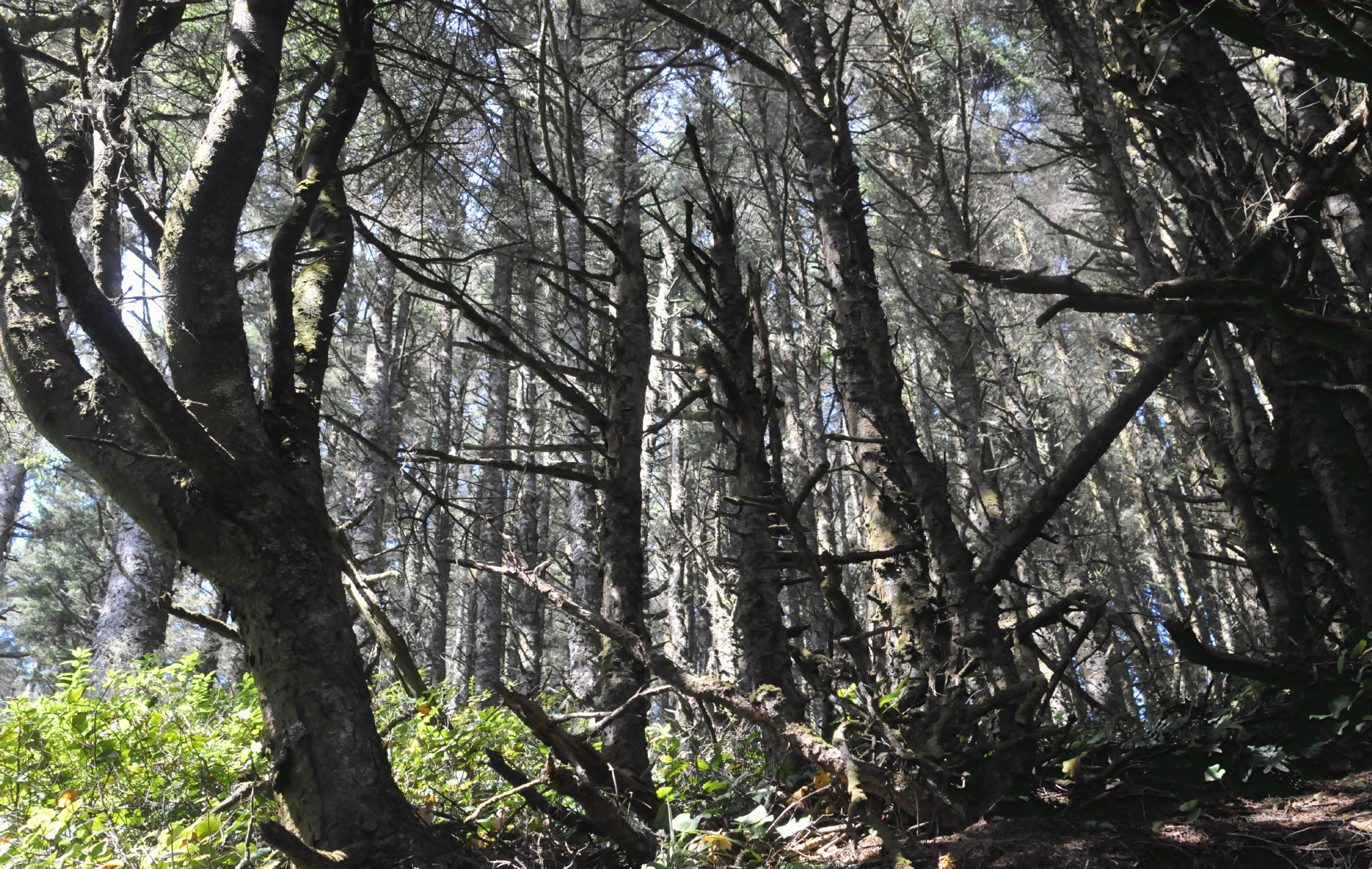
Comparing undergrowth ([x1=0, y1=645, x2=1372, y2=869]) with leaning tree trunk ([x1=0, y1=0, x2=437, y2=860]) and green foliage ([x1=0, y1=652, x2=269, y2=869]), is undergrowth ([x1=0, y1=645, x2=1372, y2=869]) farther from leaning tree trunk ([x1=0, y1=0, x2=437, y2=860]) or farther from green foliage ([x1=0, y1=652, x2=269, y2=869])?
leaning tree trunk ([x1=0, y1=0, x2=437, y2=860])

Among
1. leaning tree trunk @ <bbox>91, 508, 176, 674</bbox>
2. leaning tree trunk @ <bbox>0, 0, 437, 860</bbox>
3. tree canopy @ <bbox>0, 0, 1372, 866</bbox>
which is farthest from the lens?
leaning tree trunk @ <bbox>91, 508, 176, 674</bbox>

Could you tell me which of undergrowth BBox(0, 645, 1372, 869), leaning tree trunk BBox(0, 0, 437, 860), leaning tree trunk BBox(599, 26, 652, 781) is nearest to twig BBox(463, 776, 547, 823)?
undergrowth BBox(0, 645, 1372, 869)

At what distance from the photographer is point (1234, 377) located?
336cm

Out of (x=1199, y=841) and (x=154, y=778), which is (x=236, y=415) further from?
(x=1199, y=841)

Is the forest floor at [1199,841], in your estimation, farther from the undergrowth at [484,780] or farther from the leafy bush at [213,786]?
the leafy bush at [213,786]

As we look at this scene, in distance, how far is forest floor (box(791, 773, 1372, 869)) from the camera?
1.84m

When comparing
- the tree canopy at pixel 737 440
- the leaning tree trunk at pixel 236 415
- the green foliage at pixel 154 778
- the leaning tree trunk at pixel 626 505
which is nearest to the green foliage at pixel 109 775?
the green foliage at pixel 154 778

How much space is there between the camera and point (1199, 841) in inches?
77.9

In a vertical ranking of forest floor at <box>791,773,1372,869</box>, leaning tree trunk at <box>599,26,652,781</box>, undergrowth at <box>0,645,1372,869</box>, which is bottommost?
forest floor at <box>791,773,1372,869</box>

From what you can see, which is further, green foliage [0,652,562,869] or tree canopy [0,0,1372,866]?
green foliage [0,652,562,869]

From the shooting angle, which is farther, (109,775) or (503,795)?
(109,775)

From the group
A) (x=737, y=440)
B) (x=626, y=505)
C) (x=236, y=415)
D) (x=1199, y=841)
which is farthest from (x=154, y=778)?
(x=1199, y=841)

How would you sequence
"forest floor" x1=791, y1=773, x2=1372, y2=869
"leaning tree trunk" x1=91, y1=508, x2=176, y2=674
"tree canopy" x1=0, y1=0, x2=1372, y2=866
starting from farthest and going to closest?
"leaning tree trunk" x1=91, y1=508, x2=176, y2=674, "tree canopy" x1=0, y1=0, x2=1372, y2=866, "forest floor" x1=791, y1=773, x2=1372, y2=869

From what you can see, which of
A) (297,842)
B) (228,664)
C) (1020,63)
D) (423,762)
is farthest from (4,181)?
(228,664)
